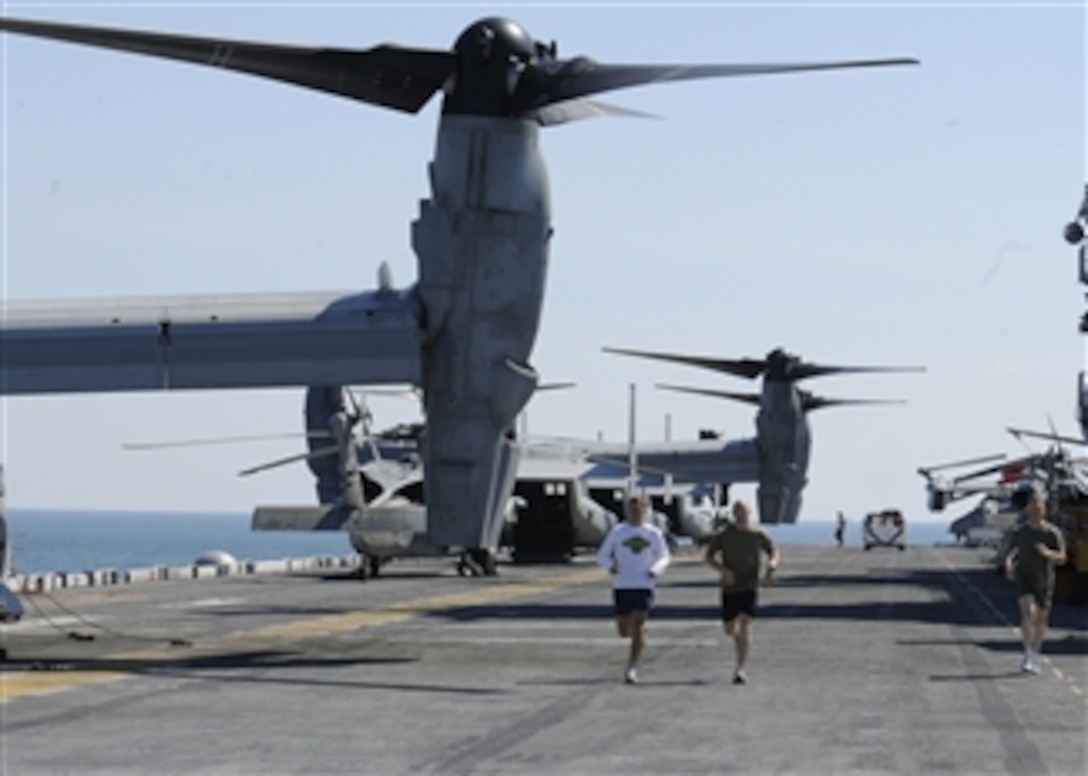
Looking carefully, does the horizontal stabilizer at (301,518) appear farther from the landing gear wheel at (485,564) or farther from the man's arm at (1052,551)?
the man's arm at (1052,551)

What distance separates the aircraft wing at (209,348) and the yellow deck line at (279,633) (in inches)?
132

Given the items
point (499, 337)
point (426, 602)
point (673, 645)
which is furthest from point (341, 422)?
point (499, 337)

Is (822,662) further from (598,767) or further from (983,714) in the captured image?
(598,767)

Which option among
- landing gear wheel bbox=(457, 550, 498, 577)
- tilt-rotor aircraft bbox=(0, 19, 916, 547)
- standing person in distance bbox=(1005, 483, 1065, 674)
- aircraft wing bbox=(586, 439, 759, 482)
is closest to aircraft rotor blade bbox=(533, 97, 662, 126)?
tilt-rotor aircraft bbox=(0, 19, 916, 547)

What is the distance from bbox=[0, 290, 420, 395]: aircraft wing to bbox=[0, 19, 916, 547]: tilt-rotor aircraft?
2cm

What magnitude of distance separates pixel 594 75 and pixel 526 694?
7490mm

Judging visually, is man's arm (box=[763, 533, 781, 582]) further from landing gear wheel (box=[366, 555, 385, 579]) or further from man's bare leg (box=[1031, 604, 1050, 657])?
landing gear wheel (box=[366, 555, 385, 579])

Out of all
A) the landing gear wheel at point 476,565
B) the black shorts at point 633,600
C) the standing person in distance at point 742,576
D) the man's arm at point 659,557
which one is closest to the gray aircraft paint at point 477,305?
the black shorts at point 633,600

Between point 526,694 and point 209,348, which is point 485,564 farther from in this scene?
point 526,694

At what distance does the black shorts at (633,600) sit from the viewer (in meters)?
22.5

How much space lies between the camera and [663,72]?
2448 centimetres

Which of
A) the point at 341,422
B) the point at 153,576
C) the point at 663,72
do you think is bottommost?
the point at 153,576

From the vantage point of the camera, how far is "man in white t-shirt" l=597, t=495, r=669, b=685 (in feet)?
73.5

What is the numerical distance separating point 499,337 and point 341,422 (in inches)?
1086
